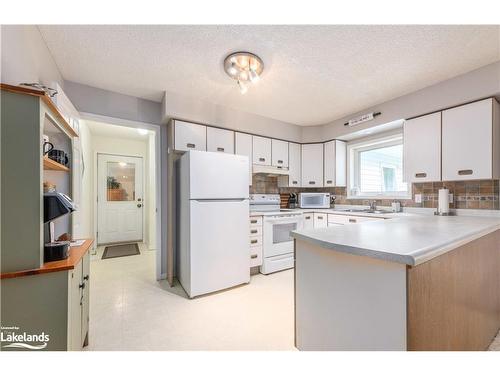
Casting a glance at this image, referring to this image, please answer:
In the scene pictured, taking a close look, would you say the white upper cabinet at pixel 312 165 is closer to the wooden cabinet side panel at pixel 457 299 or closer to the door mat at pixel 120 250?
the wooden cabinet side panel at pixel 457 299

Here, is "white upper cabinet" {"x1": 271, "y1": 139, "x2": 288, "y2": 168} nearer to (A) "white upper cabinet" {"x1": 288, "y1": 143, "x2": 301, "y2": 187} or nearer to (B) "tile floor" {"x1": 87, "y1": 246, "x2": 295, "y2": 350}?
(A) "white upper cabinet" {"x1": 288, "y1": 143, "x2": 301, "y2": 187}

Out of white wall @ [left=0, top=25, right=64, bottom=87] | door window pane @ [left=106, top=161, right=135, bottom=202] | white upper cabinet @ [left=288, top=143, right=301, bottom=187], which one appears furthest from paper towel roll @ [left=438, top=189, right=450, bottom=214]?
door window pane @ [left=106, top=161, right=135, bottom=202]

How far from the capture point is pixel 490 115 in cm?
196

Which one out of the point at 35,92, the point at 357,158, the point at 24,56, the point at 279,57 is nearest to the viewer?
the point at 35,92

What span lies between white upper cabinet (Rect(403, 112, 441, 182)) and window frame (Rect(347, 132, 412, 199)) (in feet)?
1.53

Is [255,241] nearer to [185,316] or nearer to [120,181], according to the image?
[185,316]

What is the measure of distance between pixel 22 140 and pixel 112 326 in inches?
63.1

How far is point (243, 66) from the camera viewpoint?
6.17ft

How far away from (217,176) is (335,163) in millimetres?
2163

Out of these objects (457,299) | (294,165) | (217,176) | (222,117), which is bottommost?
(457,299)

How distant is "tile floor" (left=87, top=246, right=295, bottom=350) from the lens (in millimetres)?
1562

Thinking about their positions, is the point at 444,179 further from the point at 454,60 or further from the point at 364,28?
the point at 364,28

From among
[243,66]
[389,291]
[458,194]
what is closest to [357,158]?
[458,194]
